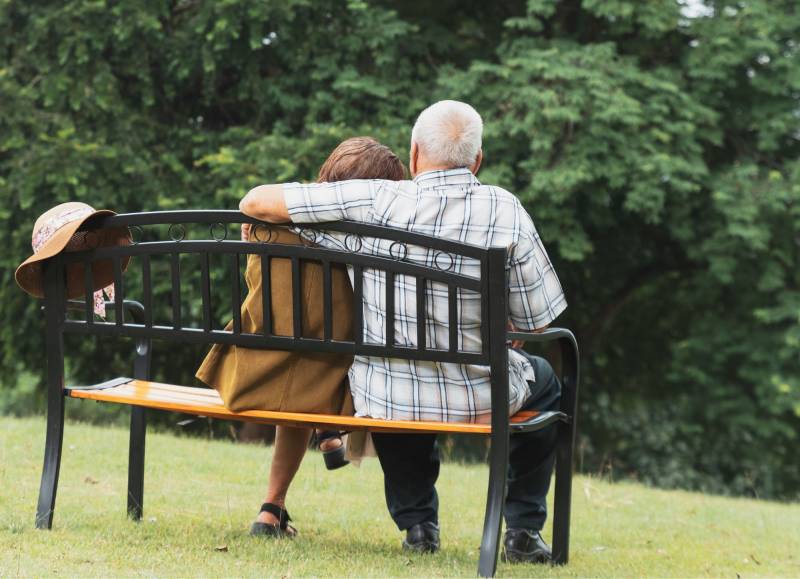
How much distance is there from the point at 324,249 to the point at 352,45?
759 centimetres

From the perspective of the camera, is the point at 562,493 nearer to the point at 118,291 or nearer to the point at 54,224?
the point at 118,291

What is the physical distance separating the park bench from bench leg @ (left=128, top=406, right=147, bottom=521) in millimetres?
307

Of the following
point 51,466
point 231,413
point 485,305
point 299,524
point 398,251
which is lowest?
point 299,524

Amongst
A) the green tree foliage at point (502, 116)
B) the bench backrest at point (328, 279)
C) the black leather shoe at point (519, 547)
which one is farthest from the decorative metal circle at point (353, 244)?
the green tree foliage at point (502, 116)

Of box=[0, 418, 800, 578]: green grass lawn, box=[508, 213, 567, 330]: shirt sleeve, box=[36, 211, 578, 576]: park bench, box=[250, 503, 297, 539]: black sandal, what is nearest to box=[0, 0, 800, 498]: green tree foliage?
box=[0, 418, 800, 578]: green grass lawn

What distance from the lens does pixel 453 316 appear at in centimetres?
323

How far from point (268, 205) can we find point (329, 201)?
19cm

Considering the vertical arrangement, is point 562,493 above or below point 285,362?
below

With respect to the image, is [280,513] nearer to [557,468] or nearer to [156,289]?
[557,468]

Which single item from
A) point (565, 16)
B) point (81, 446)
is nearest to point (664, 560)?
point (81, 446)

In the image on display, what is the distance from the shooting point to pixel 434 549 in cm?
386

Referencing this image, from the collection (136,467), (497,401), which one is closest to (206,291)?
(497,401)

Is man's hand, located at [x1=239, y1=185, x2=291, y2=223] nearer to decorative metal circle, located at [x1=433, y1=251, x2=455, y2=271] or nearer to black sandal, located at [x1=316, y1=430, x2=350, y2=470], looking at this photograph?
decorative metal circle, located at [x1=433, y1=251, x2=455, y2=271]

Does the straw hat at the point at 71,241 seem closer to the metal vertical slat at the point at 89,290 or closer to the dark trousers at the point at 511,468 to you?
the metal vertical slat at the point at 89,290
